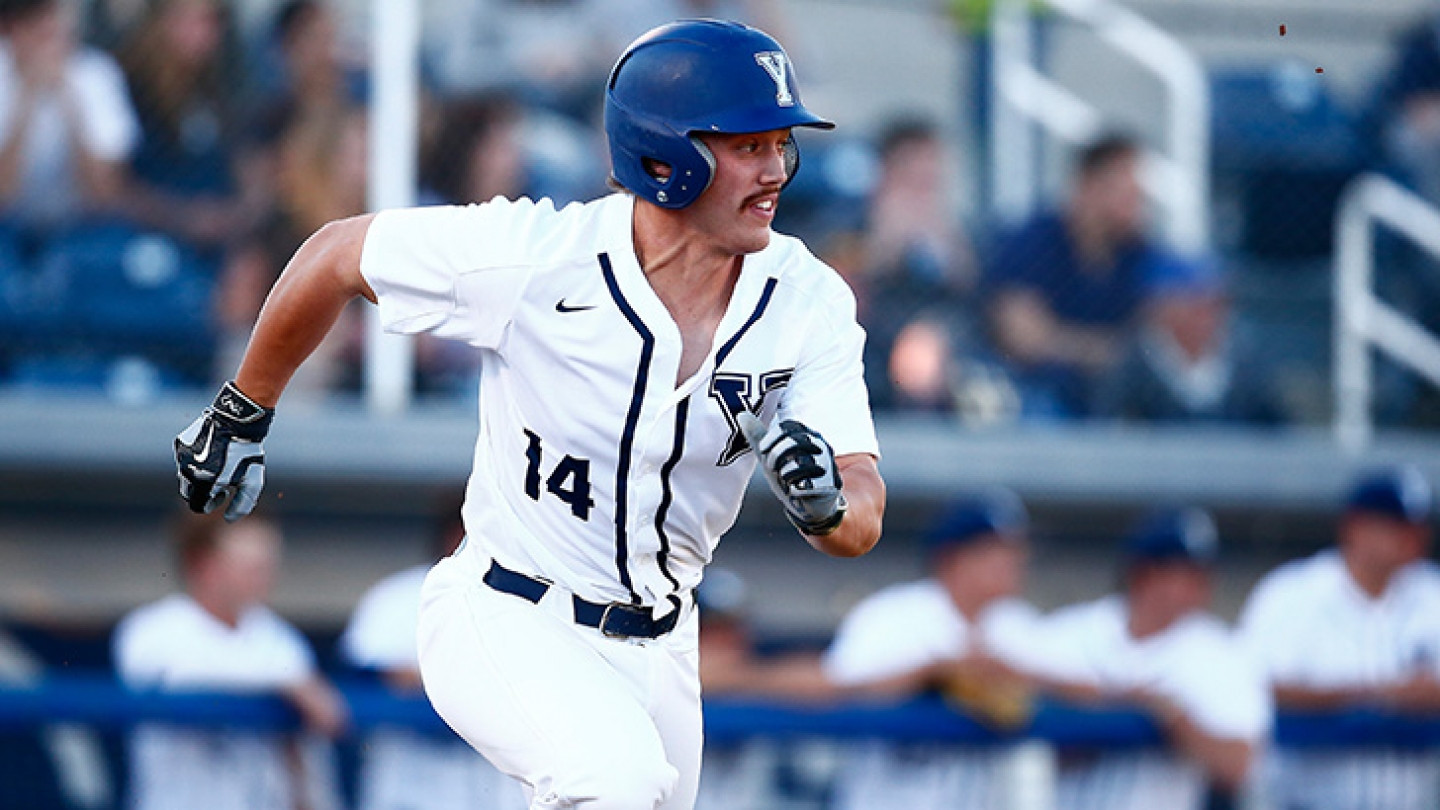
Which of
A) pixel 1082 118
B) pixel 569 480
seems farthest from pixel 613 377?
pixel 1082 118

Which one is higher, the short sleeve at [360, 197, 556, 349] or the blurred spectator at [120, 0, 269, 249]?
the short sleeve at [360, 197, 556, 349]

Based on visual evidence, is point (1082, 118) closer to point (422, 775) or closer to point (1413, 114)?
point (1413, 114)

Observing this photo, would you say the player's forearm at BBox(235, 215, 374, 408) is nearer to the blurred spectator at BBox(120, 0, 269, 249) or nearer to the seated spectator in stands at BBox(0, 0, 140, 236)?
the blurred spectator at BBox(120, 0, 269, 249)

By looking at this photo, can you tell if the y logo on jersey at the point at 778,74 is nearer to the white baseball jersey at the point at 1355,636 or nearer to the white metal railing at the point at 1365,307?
the white baseball jersey at the point at 1355,636

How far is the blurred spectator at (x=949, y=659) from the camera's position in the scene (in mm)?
6004

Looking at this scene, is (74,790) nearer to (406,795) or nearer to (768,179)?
(406,795)

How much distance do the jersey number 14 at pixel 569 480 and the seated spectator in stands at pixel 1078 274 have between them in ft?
13.1

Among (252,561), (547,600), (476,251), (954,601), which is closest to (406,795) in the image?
(252,561)

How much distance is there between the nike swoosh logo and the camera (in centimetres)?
377

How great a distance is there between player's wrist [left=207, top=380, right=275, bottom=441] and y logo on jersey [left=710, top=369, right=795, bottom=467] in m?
0.87

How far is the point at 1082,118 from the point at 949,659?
2.92 m

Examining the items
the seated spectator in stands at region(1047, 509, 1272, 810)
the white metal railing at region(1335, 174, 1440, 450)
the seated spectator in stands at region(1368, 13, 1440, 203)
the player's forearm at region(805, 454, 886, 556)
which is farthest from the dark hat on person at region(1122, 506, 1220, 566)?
the player's forearm at region(805, 454, 886, 556)

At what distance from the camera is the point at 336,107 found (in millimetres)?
6984

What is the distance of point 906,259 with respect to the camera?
7.32 metres
